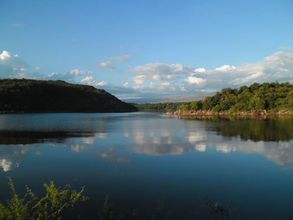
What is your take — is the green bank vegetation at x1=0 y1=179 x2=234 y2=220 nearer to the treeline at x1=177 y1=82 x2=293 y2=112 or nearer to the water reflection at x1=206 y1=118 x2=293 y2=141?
the water reflection at x1=206 y1=118 x2=293 y2=141

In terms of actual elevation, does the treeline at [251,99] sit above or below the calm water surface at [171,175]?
above

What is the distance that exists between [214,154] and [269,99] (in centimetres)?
10433

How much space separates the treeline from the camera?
123375mm

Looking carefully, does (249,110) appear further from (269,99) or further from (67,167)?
(67,167)

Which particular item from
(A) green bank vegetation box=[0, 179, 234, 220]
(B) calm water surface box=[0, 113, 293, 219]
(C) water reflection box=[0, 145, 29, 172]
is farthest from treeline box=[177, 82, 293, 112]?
(A) green bank vegetation box=[0, 179, 234, 220]

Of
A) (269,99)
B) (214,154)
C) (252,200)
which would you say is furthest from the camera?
(269,99)

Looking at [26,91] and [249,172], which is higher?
[26,91]

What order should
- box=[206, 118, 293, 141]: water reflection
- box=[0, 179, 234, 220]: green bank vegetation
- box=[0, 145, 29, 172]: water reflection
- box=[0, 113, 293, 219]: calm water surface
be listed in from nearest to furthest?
box=[0, 179, 234, 220]: green bank vegetation → box=[0, 113, 293, 219]: calm water surface → box=[0, 145, 29, 172]: water reflection → box=[206, 118, 293, 141]: water reflection

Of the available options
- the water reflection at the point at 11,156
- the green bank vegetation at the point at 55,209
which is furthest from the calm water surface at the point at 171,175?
the green bank vegetation at the point at 55,209

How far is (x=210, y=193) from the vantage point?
15750 mm

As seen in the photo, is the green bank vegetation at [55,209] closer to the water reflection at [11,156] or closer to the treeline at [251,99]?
the water reflection at [11,156]

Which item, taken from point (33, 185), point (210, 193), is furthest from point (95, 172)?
point (210, 193)

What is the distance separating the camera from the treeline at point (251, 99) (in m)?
123

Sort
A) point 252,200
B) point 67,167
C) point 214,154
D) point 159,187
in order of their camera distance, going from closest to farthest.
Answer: point 252,200 → point 159,187 → point 67,167 → point 214,154
